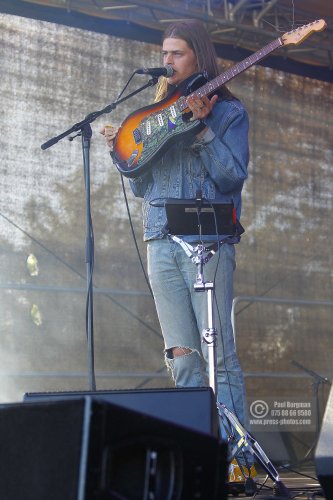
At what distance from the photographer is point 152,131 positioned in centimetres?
347

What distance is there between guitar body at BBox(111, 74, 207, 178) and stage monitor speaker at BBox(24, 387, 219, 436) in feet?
4.30

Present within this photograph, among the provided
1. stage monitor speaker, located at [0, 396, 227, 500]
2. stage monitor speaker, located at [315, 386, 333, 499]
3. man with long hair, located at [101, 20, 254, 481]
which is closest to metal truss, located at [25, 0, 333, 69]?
man with long hair, located at [101, 20, 254, 481]

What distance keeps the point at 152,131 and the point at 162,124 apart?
0.06m

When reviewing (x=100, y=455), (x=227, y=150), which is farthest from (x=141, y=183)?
(x=100, y=455)

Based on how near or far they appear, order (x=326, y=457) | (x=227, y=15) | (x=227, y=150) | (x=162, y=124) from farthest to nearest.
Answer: (x=227, y=15) → (x=162, y=124) → (x=227, y=150) → (x=326, y=457)

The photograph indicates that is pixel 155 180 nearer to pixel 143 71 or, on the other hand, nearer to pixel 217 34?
pixel 143 71

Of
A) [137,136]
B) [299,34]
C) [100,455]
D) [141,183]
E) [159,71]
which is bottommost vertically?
[100,455]

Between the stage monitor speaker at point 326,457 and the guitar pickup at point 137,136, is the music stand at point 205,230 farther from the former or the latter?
the stage monitor speaker at point 326,457

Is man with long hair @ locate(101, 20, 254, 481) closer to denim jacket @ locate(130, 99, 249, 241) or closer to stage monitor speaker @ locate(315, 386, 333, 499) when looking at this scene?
denim jacket @ locate(130, 99, 249, 241)

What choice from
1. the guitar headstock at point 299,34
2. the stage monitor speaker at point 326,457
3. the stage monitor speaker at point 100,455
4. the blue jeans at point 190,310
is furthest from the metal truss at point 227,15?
the stage monitor speaker at point 100,455

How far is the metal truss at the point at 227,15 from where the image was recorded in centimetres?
579

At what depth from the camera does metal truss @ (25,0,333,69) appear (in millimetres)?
5789

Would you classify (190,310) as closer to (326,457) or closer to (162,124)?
(162,124)

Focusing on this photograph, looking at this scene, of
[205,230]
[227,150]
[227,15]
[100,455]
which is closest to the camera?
[100,455]
